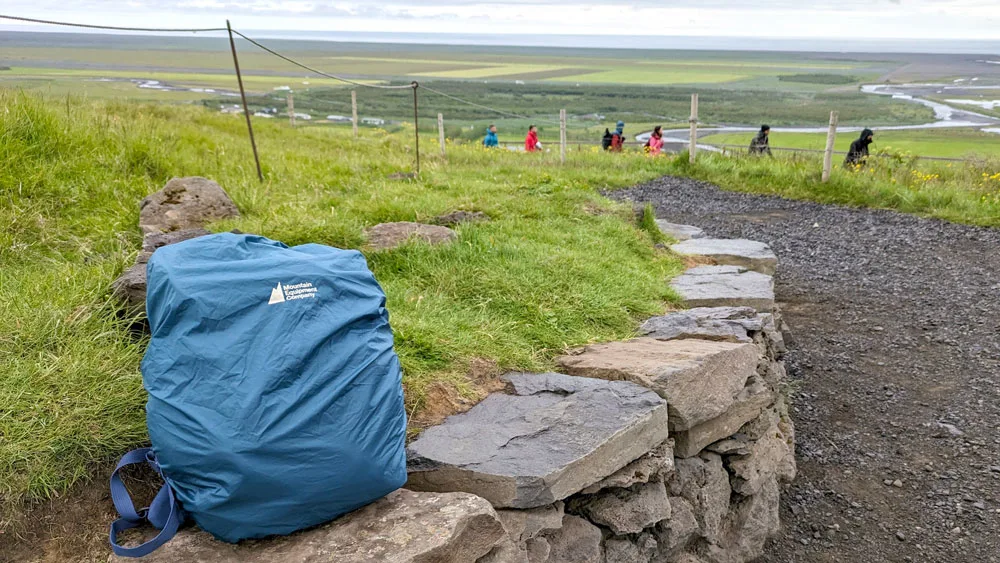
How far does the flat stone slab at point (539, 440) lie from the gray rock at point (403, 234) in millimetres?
2032

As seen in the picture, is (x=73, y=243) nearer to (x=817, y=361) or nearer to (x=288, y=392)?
(x=288, y=392)

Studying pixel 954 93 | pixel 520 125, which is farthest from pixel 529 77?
pixel 954 93

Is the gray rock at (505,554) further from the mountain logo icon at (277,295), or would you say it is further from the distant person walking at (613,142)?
the distant person walking at (613,142)

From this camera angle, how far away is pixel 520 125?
7012cm

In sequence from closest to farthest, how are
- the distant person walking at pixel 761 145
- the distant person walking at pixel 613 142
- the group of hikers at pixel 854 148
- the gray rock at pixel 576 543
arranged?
the gray rock at pixel 576 543
the group of hikers at pixel 854 148
the distant person walking at pixel 761 145
the distant person walking at pixel 613 142

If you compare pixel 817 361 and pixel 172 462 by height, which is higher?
pixel 172 462

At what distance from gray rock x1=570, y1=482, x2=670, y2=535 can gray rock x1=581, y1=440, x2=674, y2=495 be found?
0.06 m

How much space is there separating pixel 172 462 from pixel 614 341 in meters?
3.09

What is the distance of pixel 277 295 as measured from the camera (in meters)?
3.08

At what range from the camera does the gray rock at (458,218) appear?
7.05m

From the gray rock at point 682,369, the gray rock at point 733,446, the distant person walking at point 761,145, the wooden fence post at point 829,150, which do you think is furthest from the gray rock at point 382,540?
the distant person walking at point 761,145

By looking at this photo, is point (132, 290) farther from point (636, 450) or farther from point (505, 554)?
point (636, 450)

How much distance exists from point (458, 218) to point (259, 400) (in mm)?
4484

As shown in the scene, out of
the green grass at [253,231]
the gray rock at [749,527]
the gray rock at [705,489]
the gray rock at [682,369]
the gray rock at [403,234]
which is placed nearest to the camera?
the green grass at [253,231]
